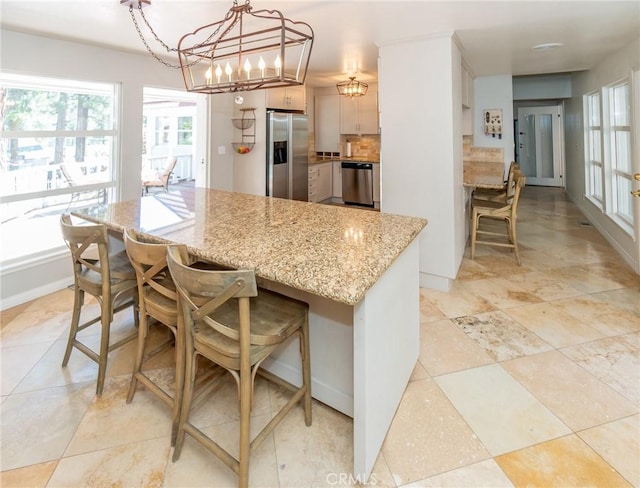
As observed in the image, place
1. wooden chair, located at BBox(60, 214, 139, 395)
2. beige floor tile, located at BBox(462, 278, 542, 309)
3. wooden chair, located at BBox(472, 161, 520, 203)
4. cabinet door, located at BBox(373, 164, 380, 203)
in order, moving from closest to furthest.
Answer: wooden chair, located at BBox(60, 214, 139, 395)
beige floor tile, located at BBox(462, 278, 542, 309)
wooden chair, located at BBox(472, 161, 520, 203)
cabinet door, located at BBox(373, 164, 380, 203)

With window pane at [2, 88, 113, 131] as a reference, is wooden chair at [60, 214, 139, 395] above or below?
below

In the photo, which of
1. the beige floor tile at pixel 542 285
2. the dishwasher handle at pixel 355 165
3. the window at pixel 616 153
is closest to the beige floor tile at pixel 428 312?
the beige floor tile at pixel 542 285

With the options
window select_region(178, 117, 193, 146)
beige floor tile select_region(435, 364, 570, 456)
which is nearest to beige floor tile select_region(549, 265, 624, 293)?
beige floor tile select_region(435, 364, 570, 456)

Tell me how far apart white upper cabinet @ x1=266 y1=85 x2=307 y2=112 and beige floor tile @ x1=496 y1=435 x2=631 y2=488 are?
4.83m

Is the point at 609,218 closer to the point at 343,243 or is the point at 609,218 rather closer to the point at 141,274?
the point at 343,243

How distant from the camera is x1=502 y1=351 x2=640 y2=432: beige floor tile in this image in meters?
1.73

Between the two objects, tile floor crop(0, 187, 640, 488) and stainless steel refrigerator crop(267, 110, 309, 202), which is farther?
stainless steel refrigerator crop(267, 110, 309, 202)

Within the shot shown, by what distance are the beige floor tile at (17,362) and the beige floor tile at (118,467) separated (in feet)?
2.76

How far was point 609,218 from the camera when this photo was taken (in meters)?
4.57

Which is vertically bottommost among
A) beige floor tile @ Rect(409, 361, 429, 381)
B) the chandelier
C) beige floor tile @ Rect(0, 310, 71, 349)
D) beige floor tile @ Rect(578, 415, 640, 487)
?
beige floor tile @ Rect(0, 310, 71, 349)

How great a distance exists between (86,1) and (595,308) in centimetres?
446

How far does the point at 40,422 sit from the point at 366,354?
169 centimetres

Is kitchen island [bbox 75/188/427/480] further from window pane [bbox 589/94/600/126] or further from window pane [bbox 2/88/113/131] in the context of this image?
window pane [bbox 589/94/600/126]

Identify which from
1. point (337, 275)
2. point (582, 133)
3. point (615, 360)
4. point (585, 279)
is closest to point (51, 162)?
point (337, 275)
